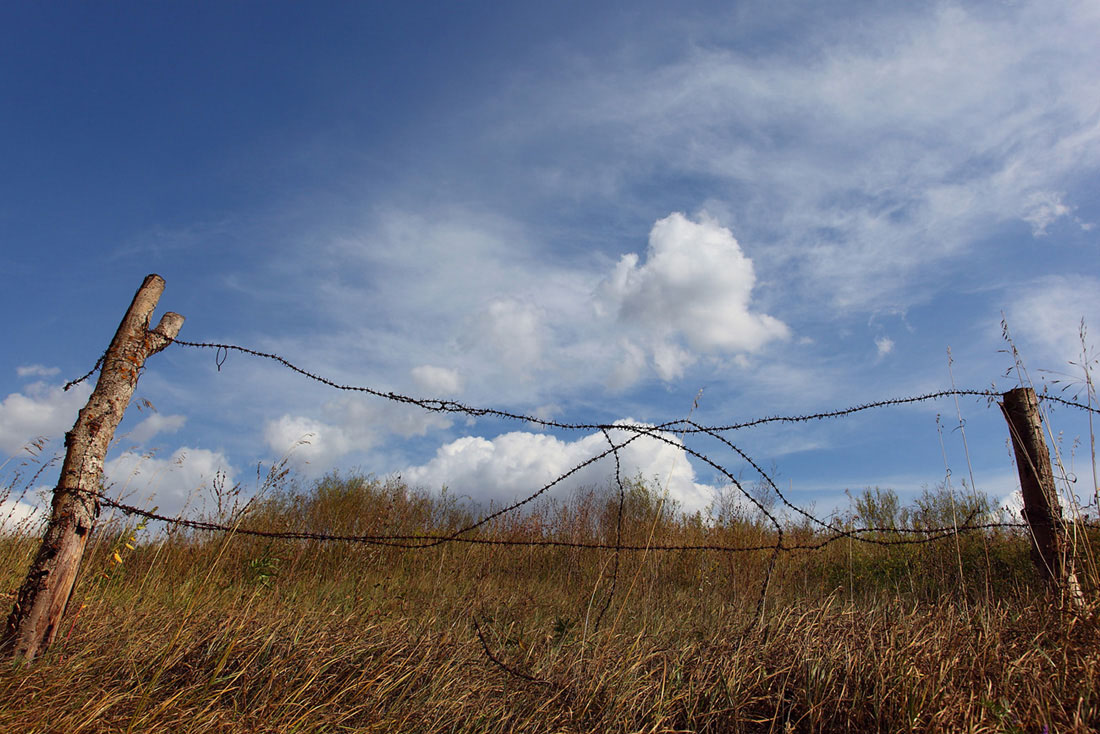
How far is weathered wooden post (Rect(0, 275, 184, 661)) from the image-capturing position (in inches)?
106

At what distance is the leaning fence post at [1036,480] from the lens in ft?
13.4

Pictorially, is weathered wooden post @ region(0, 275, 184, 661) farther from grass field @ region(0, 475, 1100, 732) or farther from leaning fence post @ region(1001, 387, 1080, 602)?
leaning fence post @ region(1001, 387, 1080, 602)

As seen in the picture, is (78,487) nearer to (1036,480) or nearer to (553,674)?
(553,674)

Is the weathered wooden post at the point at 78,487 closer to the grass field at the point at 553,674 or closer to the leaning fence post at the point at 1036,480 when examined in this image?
the grass field at the point at 553,674

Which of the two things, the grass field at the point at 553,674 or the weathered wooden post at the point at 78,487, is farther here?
the weathered wooden post at the point at 78,487

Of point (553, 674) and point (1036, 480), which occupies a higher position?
point (1036, 480)

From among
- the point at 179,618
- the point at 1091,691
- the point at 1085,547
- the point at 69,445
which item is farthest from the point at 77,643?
the point at 1085,547

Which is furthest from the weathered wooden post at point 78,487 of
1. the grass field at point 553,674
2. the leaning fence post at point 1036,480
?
the leaning fence post at point 1036,480

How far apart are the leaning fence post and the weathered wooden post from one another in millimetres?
5321

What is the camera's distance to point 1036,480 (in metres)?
4.22

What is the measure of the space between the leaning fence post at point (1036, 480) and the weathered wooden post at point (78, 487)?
5.32 metres

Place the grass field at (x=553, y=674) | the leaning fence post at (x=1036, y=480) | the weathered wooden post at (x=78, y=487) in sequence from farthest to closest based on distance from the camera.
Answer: the leaning fence post at (x=1036, y=480) → the weathered wooden post at (x=78, y=487) → the grass field at (x=553, y=674)

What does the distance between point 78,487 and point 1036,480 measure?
5.60 meters

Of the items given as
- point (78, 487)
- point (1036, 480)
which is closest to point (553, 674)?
point (78, 487)
